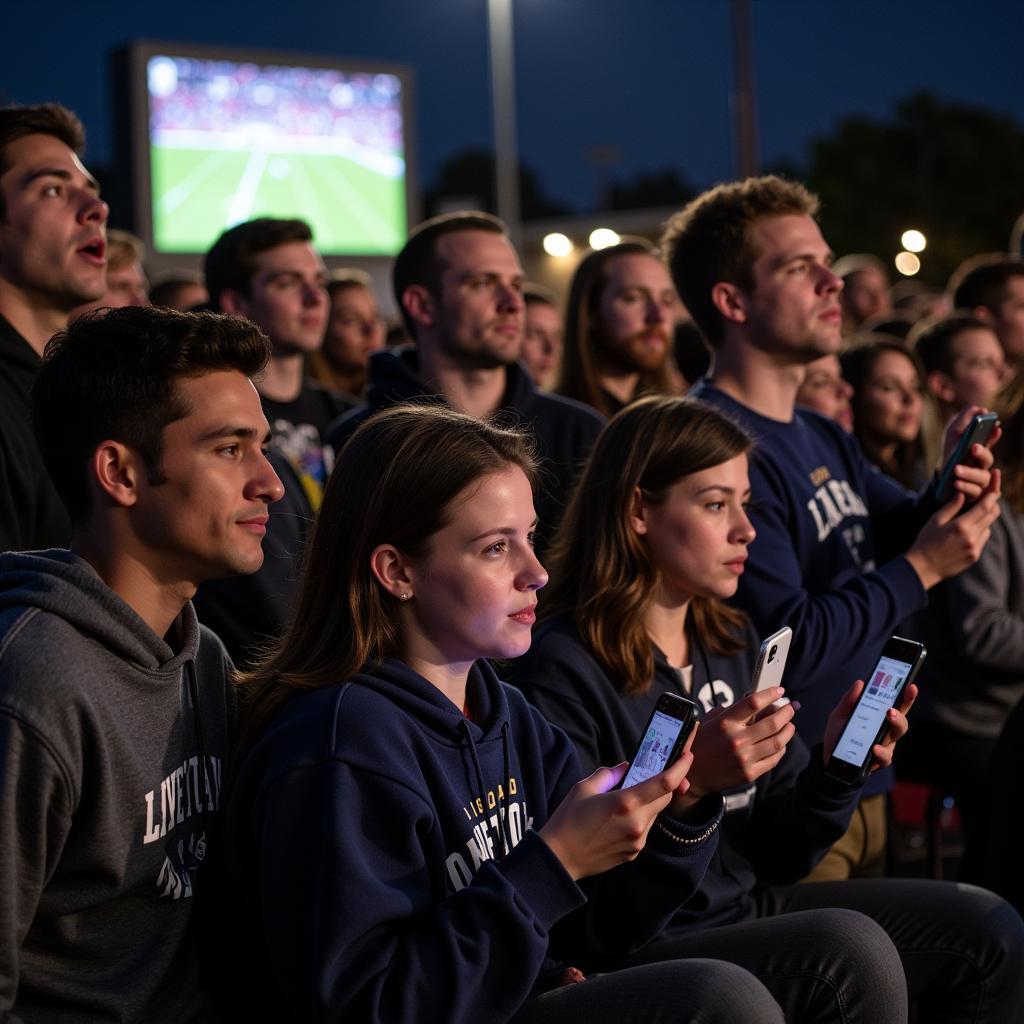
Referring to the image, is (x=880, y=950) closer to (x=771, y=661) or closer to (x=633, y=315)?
(x=771, y=661)

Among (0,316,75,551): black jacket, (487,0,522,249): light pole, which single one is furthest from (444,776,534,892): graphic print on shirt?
(487,0,522,249): light pole

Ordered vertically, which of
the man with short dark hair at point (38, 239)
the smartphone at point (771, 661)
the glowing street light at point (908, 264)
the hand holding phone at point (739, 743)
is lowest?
the hand holding phone at point (739, 743)

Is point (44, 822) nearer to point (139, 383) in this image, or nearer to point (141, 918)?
point (141, 918)

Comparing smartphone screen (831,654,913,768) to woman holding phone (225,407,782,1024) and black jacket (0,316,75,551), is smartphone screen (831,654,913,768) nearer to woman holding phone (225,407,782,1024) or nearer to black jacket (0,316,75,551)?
woman holding phone (225,407,782,1024)

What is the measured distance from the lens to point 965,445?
405cm

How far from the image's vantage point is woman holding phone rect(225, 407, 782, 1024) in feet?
7.89

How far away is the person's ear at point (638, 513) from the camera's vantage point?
12.1ft

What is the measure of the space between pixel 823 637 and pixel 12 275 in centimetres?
244

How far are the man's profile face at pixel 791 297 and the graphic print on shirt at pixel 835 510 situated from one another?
15.1 inches

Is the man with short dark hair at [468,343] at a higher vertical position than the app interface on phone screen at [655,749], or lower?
higher

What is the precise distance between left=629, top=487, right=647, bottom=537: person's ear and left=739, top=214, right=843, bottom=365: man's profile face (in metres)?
0.97

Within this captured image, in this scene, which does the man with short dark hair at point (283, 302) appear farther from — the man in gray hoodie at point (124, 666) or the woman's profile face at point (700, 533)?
the man in gray hoodie at point (124, 666)

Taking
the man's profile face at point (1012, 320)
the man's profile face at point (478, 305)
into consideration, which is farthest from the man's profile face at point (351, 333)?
the man's profile face at point (1012, 320)

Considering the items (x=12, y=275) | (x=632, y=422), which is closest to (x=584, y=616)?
(x=632, y=422)
